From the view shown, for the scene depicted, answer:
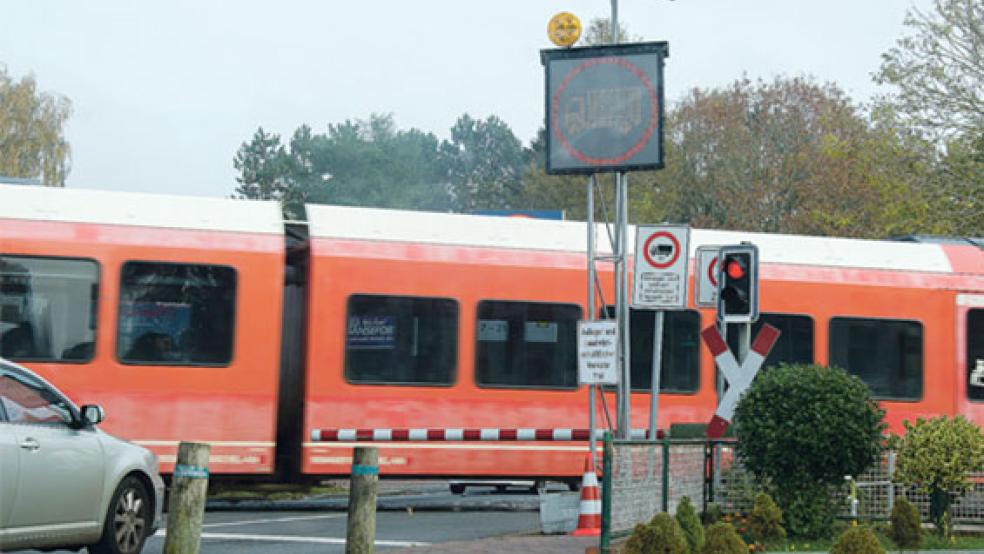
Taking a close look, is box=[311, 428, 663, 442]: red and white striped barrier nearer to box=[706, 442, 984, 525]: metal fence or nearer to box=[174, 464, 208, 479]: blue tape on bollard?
box=[706, 442, 984, 525]: metal fence

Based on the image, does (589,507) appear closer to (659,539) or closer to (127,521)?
(659,539)

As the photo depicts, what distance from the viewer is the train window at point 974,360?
21.0 meters

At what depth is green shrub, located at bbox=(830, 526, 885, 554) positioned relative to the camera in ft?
Answer: 32.6

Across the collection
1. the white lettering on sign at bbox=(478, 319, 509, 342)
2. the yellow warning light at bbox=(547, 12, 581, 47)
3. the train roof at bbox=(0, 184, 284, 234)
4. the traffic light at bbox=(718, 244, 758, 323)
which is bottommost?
the white lettering on sign at bbox=(478, 319, 509, 342)

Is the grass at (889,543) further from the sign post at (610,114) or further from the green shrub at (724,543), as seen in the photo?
the sign post at (610,114)

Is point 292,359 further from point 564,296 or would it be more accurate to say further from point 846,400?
point 846,400

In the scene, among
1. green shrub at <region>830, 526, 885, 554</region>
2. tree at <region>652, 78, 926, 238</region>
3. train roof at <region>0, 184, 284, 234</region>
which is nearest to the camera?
green shrub at <region>830, 526, 885, 554</region>

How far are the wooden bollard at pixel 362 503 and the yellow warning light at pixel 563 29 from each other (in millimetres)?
7563

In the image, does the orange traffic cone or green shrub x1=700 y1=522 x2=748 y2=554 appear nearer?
green shrub x1=700 y1=522 x2=748 y2=554

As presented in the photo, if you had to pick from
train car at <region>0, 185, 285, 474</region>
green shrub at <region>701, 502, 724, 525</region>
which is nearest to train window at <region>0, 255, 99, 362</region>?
train car at <region>0, 185, 285, 474</region>

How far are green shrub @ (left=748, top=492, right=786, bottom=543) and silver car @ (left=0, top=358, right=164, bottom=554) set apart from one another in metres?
5.20

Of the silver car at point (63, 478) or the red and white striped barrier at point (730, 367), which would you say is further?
the red and white striped barrier at point (730, 367)

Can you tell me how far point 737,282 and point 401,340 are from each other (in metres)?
5.36

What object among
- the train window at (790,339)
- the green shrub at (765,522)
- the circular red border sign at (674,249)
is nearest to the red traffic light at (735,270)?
the circular red border sign at (674,249)
